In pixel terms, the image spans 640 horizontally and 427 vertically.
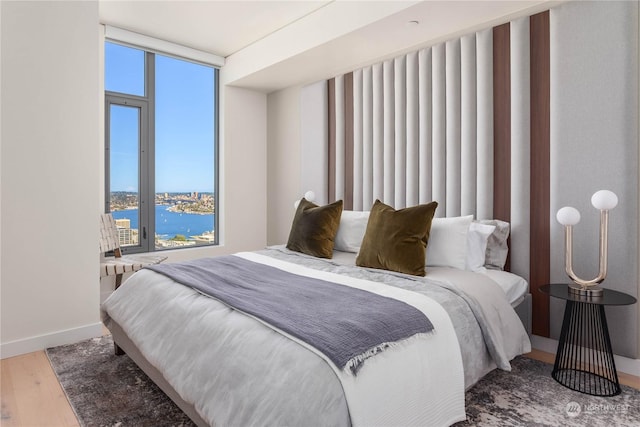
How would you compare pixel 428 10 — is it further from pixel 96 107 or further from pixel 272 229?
pixel 272 229

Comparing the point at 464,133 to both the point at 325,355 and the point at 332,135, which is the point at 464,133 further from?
the point at 325,355

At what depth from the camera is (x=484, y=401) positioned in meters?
2.04

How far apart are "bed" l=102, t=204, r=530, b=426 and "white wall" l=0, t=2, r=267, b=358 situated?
0.56 meters

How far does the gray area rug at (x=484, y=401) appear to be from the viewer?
1872 millimetres

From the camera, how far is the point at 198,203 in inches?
188

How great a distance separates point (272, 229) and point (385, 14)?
2953 mm

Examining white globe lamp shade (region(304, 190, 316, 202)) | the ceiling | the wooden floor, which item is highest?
the ceiling

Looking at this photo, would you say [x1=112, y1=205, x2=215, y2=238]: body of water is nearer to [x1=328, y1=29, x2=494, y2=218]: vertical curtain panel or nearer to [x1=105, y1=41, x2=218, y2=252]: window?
[x1=105, y1=41, x2=218, y2=252]: window

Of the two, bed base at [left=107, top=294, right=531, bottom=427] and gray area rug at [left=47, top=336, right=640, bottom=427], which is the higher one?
bed base at [left=107, top=294, right=531, bottom=427]

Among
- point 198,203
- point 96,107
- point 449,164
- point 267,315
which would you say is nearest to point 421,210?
point 449,164

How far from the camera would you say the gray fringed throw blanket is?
1.44 m

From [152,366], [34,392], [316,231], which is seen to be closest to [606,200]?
[316,231]

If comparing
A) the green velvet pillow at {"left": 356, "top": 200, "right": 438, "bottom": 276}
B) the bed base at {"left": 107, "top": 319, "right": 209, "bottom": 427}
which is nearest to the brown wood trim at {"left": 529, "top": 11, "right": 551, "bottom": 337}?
the green velvet pillow at {"left": 356, "top": 200, "right": 438, "bottom": 276}

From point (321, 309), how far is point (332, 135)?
2828 mm
